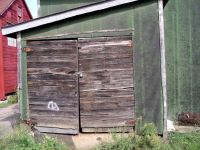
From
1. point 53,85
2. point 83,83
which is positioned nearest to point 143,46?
point 83,83

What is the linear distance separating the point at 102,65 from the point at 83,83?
0.60 metres

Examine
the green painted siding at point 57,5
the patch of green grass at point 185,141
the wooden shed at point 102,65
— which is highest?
the green painted siding at point 57,5

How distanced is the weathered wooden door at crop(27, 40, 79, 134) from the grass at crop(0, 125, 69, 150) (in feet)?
1.76

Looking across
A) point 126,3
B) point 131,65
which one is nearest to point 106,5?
point 126,3

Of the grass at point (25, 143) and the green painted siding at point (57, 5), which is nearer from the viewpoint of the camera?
the grass at point (25, 143)

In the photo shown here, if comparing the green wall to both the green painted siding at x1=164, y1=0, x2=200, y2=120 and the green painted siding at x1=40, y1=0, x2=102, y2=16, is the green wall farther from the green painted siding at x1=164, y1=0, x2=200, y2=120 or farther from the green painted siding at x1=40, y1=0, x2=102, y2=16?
the green painted siding at x1=40, y1=0, x2=102, y2=16

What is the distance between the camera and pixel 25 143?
24.1 ft

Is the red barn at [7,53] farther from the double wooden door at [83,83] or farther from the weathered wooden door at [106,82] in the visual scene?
the weathered wooden door at [106,82]

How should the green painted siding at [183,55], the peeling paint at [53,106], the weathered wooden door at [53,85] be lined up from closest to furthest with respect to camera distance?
the weathered wooden door at [53,85]
the peeling paint at [53,106]
the green painted siding at [183,55]

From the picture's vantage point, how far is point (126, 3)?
7855 mm

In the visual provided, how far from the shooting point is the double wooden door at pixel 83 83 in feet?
26.1

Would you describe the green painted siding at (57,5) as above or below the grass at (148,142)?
above

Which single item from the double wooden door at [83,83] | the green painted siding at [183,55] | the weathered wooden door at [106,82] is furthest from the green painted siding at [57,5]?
the weathered wooden door at [106,82]

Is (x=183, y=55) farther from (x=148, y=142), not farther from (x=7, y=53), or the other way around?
(x=7, y=53)
